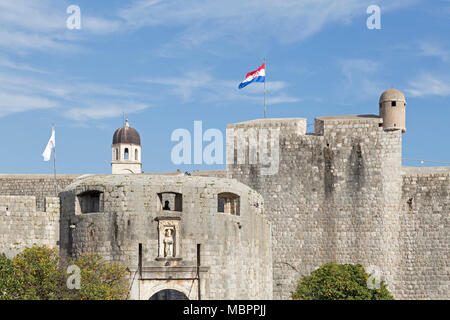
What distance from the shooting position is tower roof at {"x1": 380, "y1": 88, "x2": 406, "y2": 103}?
163ft

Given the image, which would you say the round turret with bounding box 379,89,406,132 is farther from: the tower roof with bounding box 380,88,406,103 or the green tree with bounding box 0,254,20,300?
the green tree with bounding box 0,254,20,300

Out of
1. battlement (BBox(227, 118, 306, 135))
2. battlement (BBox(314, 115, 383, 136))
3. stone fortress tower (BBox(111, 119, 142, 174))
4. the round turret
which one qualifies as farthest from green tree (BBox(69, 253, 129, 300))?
stone fortress tower (BBox(111, 119, 142, 174))

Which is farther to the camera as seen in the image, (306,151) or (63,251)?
(306,151)

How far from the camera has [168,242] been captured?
40281 mm

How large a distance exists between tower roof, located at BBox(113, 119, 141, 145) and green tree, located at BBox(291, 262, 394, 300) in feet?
162

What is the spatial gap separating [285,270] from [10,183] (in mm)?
16651

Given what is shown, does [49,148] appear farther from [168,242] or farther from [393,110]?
[393,110]

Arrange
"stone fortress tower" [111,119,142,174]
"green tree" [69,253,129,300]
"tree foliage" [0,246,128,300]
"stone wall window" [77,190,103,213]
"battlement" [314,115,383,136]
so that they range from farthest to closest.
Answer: "stone fortress tower" [111,119,142,174]
"battlement" [314,115,383,136]
"stone wall window" [77,190,103,213]
"green tree" [69,253,129,300]
"tree foliage" [0,246,128,300]

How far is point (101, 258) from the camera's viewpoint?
132ft

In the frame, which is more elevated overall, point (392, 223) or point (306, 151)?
point (306, 151)
